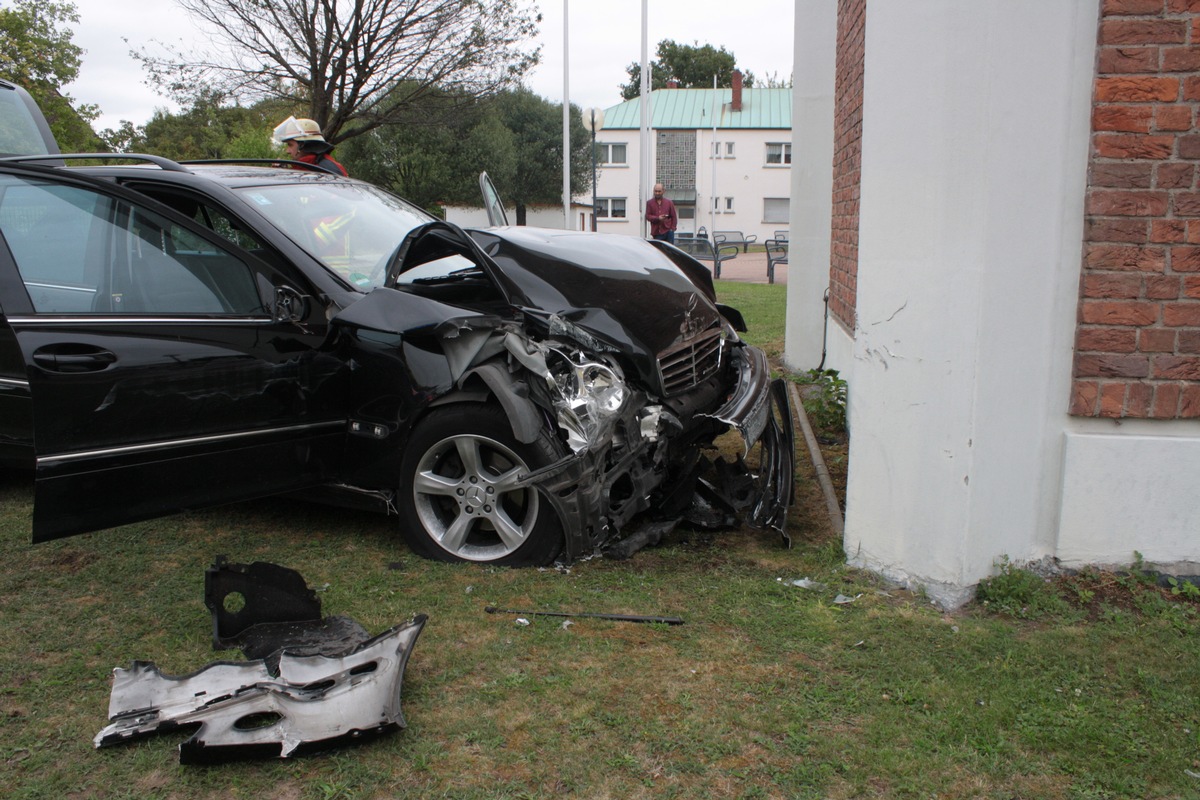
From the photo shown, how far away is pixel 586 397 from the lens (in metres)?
4.20

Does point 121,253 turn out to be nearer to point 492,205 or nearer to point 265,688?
point 265,688

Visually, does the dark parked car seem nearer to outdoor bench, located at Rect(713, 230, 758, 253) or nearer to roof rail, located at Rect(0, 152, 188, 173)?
roof rail, located at Rect(0, 152, 188, 173)

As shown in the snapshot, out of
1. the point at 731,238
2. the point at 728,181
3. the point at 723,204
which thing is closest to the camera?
the point at 731,238

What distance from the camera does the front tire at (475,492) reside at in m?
4.17

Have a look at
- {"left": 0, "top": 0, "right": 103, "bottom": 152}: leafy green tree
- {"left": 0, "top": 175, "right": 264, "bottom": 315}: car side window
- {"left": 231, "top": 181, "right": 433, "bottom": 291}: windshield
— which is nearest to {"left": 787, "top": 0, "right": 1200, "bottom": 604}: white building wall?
{"left": 231, "top": 181, "right": 433, "bottom": 291}: windshield

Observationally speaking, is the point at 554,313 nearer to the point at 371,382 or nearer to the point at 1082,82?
the point at 371,382

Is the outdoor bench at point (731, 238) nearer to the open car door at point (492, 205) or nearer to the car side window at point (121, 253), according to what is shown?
the open car door at point (492, 205)

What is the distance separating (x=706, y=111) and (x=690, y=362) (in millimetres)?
61239

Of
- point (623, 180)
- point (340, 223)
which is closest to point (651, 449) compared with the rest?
point (340, 223)

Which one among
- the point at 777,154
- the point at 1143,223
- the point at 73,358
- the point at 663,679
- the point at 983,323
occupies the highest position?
the point at 777,154

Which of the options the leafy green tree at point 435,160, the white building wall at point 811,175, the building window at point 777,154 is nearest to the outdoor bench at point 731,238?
the leafy green tree at point 435,160

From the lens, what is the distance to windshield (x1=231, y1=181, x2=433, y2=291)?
15.3ft

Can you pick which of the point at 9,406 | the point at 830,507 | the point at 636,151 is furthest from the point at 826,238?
the point at 636,151

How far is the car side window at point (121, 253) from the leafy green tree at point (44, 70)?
2266cm
